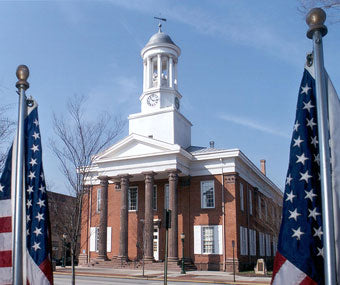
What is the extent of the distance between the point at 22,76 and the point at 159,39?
37.1 m

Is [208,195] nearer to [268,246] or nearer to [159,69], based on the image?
[159,69]

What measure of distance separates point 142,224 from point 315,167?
34.7 m

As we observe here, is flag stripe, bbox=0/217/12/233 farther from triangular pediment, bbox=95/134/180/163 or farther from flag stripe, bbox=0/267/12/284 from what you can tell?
triangular pediment, bbox=95/134/180/163

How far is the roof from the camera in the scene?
4178 cm

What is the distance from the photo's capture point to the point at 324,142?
4199mm

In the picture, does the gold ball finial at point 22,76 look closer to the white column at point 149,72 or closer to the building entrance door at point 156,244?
the building entrance door at point 156,244

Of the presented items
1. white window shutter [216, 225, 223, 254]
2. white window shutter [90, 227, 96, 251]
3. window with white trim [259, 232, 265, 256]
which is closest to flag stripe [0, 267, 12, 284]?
white window shutter [216, 225, 223, 254]

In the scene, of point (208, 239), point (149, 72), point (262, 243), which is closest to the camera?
point (208, 239)

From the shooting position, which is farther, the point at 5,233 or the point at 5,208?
the point at 5,208

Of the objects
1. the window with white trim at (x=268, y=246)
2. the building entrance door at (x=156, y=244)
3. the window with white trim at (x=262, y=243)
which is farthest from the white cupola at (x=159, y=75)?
the window with white trim at (x=268, y=246)

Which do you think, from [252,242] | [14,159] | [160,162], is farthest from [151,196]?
[14,159]

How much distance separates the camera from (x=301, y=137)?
4.61 metres

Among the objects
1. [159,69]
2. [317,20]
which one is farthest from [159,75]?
[317,20]

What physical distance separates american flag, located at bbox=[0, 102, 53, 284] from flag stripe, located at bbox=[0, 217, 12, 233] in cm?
4
